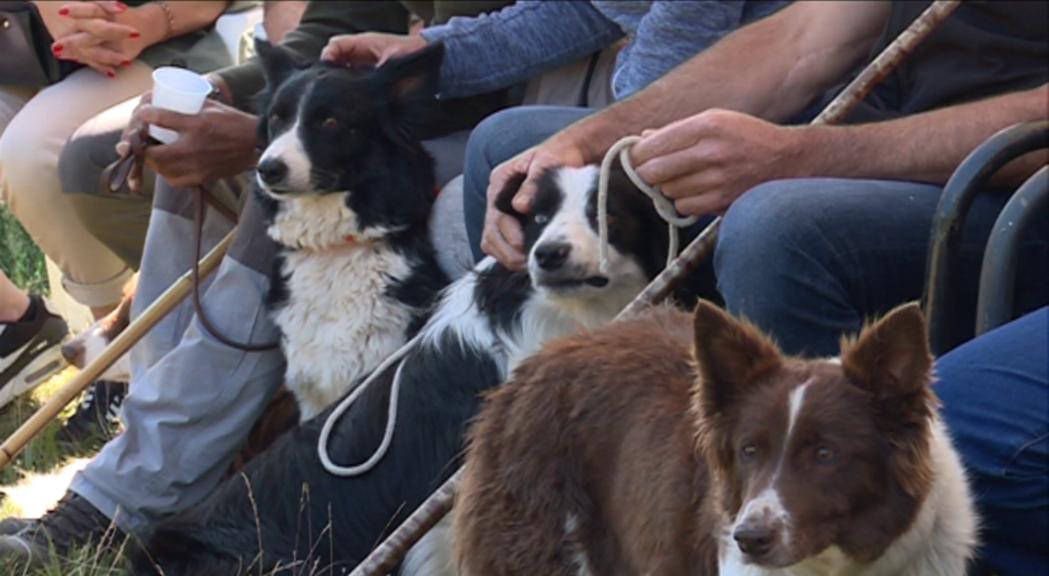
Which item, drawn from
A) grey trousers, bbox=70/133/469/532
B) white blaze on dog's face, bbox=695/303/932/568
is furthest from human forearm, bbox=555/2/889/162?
white blaze on dog's face, bbox=695/303/932/568

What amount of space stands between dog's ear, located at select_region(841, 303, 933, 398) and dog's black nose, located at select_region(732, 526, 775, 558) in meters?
0.25

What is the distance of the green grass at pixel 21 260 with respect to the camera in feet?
22.1

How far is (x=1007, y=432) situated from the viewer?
8.57 ft

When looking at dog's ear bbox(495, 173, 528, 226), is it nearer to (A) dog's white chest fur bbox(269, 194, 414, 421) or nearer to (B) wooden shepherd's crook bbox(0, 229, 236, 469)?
(A) dog's white chest fur bbox(269, 194, 414, 421)

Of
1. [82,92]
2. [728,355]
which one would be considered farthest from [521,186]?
[82,92]

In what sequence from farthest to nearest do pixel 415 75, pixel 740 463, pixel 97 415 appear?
pixel 97 415 < pixel 415 75 < pixel 740 463

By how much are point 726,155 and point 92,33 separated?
246 centimetres

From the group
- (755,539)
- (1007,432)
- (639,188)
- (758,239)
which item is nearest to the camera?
(755,539)

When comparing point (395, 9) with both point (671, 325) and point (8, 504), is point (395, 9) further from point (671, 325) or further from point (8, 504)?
point (671, 325)

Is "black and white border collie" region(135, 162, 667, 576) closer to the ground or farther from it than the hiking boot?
farther from it

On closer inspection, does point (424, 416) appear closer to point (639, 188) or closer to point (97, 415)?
point (639, 188)

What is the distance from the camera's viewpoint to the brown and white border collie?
2303 mm

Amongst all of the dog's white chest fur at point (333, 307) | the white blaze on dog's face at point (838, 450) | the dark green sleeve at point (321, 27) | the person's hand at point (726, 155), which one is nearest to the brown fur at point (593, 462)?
the white blaze on dog's face at point (838, 450)

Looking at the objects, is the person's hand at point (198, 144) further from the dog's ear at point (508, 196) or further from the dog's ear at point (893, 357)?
the dog's ear at point (893, 357)
